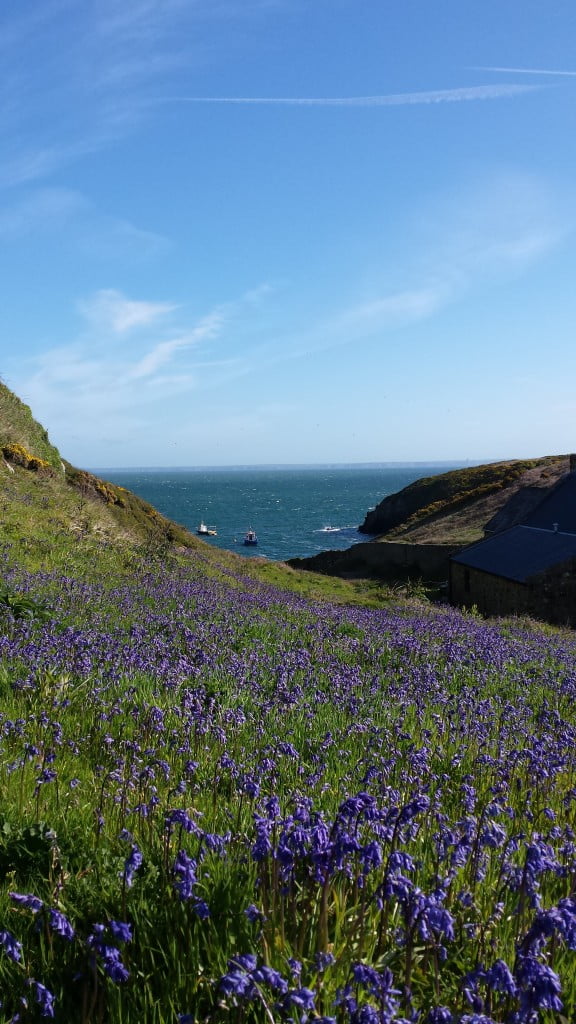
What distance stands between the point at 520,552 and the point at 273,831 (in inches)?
1262

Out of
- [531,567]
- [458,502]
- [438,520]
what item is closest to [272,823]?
[531,567]

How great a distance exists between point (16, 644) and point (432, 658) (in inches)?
248

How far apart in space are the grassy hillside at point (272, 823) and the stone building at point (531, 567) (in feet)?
60.6

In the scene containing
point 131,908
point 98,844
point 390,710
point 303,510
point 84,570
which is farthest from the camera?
point 303,510

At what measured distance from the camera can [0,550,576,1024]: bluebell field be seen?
254 centimetres

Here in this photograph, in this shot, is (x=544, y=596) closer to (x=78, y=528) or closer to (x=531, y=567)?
(x=531, y=567)

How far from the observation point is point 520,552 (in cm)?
3316

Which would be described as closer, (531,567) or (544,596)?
(544,596)

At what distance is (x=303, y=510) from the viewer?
17062 cm

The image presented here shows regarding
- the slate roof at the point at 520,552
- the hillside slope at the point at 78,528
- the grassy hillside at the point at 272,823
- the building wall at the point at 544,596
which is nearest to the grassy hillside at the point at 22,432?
the hillside slope at the point at 78,528

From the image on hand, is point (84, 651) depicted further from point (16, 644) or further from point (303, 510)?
point (303, 510)

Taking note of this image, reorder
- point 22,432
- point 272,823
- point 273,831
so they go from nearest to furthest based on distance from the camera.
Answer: point 272,823 < point 273,831 < point 22,432

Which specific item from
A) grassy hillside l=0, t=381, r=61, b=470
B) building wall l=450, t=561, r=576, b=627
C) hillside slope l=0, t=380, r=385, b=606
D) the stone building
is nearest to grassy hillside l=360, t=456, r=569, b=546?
the stone building

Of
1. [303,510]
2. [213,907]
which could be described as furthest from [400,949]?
[303,510]
